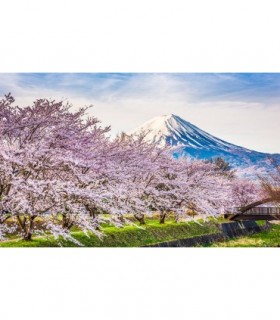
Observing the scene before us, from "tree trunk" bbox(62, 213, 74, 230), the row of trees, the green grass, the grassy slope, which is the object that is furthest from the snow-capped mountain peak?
"tree trunk" bbox(62, 213, 74, 230)

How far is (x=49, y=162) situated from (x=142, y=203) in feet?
4.82

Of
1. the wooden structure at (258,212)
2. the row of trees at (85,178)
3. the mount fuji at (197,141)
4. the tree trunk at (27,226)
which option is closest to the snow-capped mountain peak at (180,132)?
the mount fuji at (197,141)

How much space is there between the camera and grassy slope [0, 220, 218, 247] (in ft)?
23.5

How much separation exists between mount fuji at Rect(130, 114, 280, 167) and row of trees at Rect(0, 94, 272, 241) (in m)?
0.18

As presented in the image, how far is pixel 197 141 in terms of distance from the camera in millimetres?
7535

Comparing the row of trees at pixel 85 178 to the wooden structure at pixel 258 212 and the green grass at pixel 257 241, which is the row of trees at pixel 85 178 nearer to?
the wooden structure at pixel 258 212

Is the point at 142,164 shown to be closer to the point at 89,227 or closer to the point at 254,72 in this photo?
the point at 89,227

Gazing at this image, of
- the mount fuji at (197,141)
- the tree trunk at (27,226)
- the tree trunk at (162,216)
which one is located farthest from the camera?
the tree trunk at (162,216)

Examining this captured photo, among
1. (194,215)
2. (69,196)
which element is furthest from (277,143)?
(69,196)

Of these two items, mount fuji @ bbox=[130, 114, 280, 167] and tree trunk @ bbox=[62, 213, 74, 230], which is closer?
tree trunk @ bbox=[62, 213, 74, 230]

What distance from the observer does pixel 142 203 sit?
7715 millimetres

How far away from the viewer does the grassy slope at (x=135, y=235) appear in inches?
282

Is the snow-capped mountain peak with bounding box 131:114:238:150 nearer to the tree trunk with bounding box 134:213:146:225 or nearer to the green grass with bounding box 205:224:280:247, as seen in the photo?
the tree trunk with bounding box 134:213:146:225

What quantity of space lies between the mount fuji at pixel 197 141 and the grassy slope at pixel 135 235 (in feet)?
3.23
